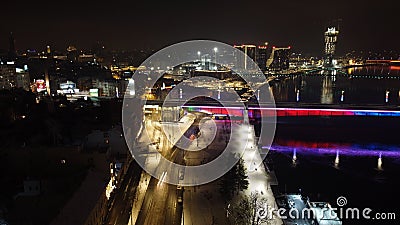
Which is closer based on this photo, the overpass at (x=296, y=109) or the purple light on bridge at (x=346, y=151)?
the purple light on bridge at (x=346, y=151)

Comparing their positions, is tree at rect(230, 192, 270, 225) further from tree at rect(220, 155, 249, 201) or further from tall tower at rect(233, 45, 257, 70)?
tall tower at rect(233, 45, 257, 70)

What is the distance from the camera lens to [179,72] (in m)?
16.1

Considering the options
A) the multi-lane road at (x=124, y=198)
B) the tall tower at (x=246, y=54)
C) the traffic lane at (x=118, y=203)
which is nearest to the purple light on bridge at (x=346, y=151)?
the multi-lane road at (x=124, y=198)

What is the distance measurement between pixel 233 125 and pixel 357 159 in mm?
2299

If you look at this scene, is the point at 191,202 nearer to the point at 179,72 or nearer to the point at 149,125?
the point at 149,125

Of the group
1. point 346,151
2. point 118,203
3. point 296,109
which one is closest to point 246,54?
point 296,109

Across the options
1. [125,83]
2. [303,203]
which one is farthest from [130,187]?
[125,83]

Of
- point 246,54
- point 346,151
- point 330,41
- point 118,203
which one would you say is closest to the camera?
point 118,203

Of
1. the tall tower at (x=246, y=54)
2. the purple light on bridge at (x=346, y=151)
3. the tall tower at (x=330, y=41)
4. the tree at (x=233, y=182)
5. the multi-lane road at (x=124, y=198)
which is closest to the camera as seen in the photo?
the multi-lane road at (x=124, y=198)

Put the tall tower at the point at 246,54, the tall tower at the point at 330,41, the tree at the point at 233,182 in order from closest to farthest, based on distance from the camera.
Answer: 1. the tree at the point at 233,182
2. the tall tower at the point at 246,54
3. the tall tower at the point at 330,41

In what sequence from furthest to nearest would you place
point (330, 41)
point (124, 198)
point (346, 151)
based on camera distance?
point (330, 41), point (346, 151), point (124, 198)

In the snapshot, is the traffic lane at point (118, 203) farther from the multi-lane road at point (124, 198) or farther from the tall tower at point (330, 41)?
the tall tower at point (330, 41)

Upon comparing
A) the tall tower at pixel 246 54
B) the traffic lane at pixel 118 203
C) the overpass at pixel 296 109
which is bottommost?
the traffic lane at pixel 118 203

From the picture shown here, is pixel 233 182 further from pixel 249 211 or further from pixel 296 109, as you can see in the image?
pixel 296 109
